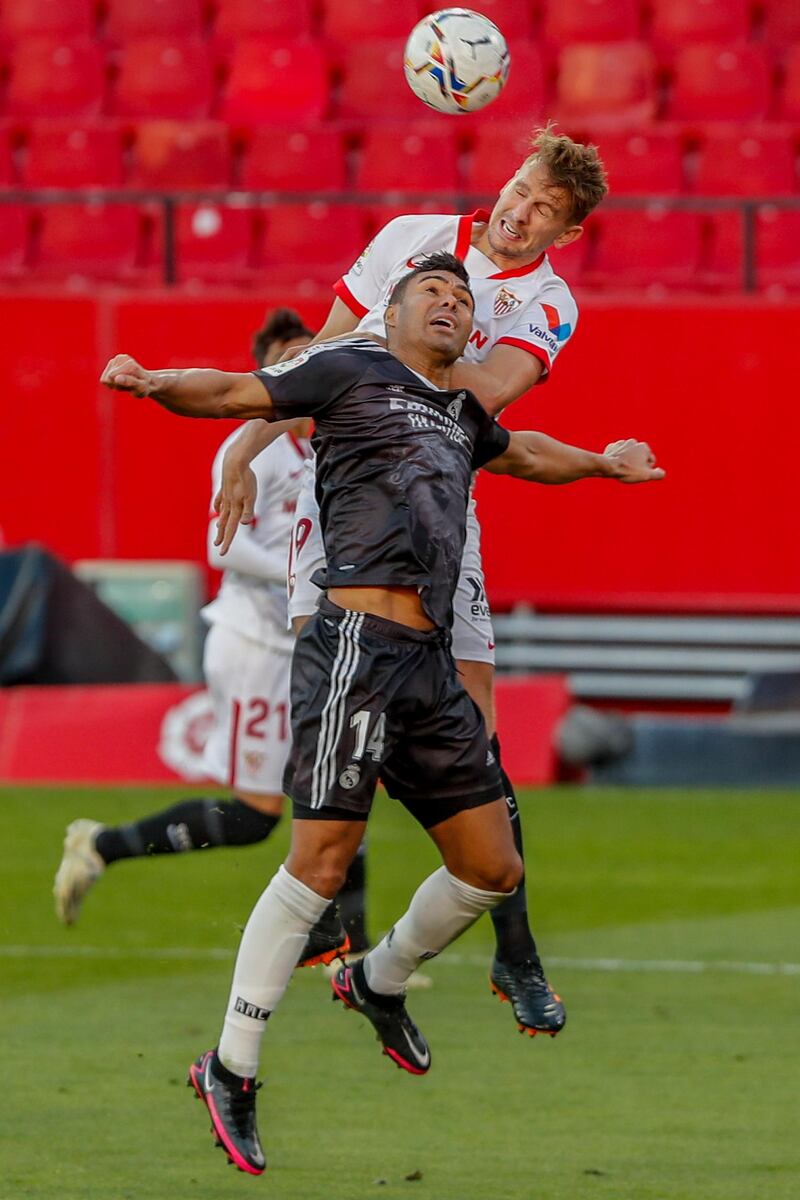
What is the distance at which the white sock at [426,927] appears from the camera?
5.93m

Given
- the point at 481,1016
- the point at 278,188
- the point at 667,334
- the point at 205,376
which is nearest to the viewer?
the point at 205,376

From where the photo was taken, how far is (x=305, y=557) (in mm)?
6543

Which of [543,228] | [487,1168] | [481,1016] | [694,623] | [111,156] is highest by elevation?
[543,228]

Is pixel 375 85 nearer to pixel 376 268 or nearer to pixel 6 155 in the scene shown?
pixel 6 155

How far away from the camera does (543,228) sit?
20.7 ft

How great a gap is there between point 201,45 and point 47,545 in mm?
4536

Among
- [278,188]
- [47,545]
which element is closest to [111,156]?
[278,188]

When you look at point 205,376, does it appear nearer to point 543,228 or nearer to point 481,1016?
point 543,228

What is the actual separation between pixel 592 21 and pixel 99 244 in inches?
172

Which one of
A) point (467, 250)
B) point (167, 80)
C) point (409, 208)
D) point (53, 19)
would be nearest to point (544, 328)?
point (467, 250)

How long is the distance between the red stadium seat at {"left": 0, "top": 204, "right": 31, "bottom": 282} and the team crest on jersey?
1091 cm

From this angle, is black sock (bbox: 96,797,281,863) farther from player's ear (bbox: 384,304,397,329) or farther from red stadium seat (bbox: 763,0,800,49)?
red stadium seat (bbox: 763,0,800,49)

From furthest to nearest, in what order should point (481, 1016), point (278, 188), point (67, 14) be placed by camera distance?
point (67, 14)
point (278, 188)
point (481, 1016)

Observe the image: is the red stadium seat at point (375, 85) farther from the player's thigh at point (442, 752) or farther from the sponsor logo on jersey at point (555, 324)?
the player's thigh at point (442, 752)
